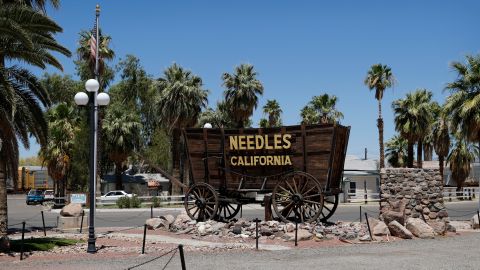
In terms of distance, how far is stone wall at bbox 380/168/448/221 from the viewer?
21.9 meters

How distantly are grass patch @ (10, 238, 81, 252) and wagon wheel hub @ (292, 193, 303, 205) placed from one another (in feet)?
23.4

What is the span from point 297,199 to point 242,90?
100 ft

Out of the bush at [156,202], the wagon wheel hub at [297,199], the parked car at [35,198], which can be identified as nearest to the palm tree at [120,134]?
the parked car at [35,198]

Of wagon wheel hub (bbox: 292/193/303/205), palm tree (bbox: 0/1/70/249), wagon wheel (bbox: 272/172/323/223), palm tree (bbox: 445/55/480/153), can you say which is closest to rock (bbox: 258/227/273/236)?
wagon wheel (bbox: 272/172/323/223)

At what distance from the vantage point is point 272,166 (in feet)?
65.9

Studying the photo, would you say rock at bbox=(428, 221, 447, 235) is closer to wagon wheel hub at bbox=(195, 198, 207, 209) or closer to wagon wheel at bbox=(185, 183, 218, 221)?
wagon wheel at bbox=(185, 183, 218, 221)

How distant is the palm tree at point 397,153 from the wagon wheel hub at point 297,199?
154 ft

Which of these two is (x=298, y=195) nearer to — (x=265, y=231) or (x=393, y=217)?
(x=265, y=231)

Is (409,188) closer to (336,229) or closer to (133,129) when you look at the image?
(336,229)

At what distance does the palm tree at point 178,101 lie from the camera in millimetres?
44062

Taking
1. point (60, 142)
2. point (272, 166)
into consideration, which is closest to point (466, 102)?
point (272, 166)

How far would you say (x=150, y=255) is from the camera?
14812 millimetres

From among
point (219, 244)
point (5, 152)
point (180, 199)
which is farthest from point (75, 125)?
point (219, 244)

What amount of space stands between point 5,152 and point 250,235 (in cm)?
832
